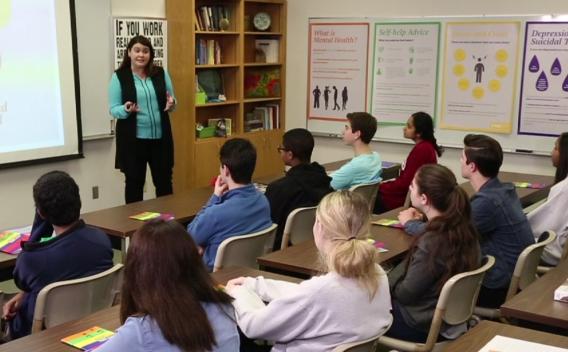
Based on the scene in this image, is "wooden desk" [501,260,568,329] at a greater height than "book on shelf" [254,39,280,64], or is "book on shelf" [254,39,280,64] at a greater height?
"book on shelf" [254,39,280,64]

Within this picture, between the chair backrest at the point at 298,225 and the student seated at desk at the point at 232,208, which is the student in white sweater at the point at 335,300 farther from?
the chair backrest at the point at 298,225

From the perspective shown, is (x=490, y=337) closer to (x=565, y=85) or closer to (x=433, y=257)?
(x=433, y=257)

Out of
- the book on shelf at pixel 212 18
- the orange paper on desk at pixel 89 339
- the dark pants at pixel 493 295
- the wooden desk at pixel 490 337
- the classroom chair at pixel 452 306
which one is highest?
the book on shelf at pixel 212 18

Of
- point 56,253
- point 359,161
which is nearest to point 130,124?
point 359,161

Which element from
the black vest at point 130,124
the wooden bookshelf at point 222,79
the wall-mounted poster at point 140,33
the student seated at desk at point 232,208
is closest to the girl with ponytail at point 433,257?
the student seated at desk at point 232,208

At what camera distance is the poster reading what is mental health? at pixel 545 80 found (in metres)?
6.00

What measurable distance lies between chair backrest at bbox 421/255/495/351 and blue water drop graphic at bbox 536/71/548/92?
3.69 m

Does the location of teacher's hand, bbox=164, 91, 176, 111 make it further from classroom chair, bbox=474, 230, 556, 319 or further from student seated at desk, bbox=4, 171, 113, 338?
classroom chair, bbox=474, 230, 556, 319

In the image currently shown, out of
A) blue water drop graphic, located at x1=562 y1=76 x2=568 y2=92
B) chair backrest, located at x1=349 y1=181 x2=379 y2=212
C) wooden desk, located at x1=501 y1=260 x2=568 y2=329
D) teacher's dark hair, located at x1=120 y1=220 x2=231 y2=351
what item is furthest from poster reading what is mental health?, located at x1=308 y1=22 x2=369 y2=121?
teacher's dark hair, located at x1=120 y1=220 x2=231 y2=351

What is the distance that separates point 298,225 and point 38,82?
287 cm

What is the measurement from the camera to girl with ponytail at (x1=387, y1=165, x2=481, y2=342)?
2734 millimetres

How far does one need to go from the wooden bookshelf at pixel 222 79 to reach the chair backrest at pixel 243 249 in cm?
341

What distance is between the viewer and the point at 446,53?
658cm

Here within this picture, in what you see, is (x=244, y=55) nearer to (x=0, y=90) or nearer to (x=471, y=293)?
(x=0, y=90)
